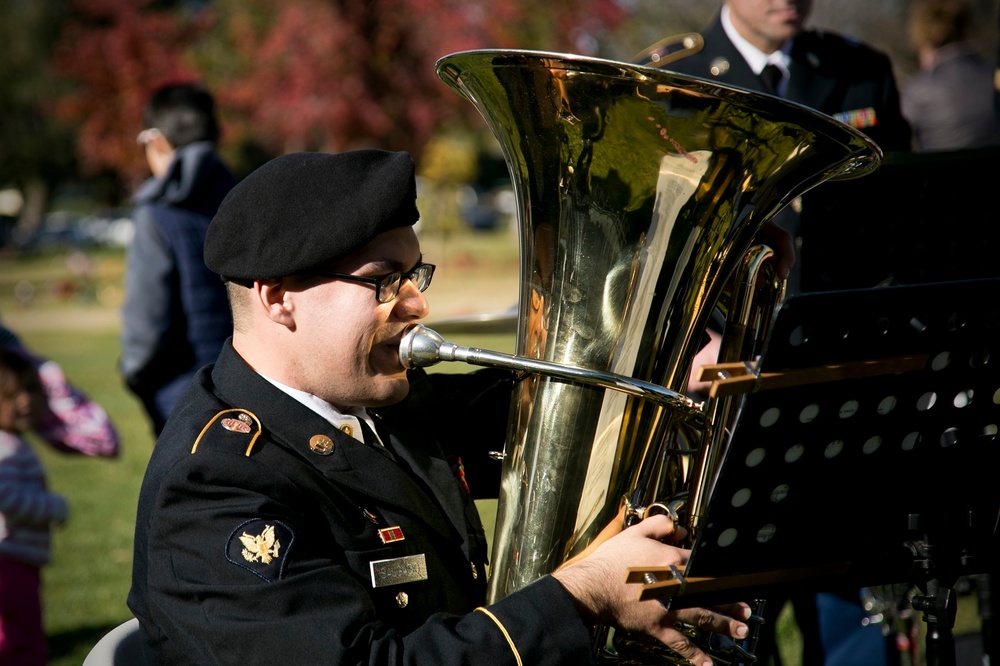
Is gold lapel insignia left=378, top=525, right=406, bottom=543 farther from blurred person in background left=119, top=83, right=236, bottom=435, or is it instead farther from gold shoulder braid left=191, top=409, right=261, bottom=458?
blurred person in background left=119, top=83, right=236, bottom=435

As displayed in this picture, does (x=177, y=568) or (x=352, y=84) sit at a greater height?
(x=352, y=84)

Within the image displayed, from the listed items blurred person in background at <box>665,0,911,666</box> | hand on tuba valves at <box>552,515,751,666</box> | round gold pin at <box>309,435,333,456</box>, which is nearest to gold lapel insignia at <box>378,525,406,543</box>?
round gold pin at <box>309,435,333,456</box>

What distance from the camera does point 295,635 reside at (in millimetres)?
1574

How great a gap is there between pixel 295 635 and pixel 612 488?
62 centimetres

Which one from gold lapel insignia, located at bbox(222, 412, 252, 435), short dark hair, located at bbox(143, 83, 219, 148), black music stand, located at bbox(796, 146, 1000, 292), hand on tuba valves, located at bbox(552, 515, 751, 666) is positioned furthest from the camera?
short dark hair, located at bbox(143, 83, 219, 148)

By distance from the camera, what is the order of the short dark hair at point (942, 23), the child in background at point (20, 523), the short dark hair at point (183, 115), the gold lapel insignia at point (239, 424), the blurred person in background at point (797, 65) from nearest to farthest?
the gold lapel insignia at point (239, 424), the blurred person in background at point (797, 65), the child in background at point (20, 523), the short dark hair at point (183, 115), the short dark hair at point (942, 23)

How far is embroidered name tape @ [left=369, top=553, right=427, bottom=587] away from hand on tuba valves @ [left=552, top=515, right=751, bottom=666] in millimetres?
239

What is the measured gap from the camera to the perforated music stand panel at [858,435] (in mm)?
1564

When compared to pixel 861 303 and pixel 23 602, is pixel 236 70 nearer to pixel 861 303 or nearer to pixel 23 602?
pixel 23 602

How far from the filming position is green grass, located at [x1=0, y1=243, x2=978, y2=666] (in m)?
4.30

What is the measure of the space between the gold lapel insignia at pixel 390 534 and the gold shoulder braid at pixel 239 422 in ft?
0.88

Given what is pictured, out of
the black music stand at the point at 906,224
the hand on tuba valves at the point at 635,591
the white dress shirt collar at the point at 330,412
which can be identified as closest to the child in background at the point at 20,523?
the white dress shirt collar at the point at 330,412

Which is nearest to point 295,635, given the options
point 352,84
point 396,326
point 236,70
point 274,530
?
point 274,530

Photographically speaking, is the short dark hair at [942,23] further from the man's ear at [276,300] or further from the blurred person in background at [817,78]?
the man's ear at [276,300]
